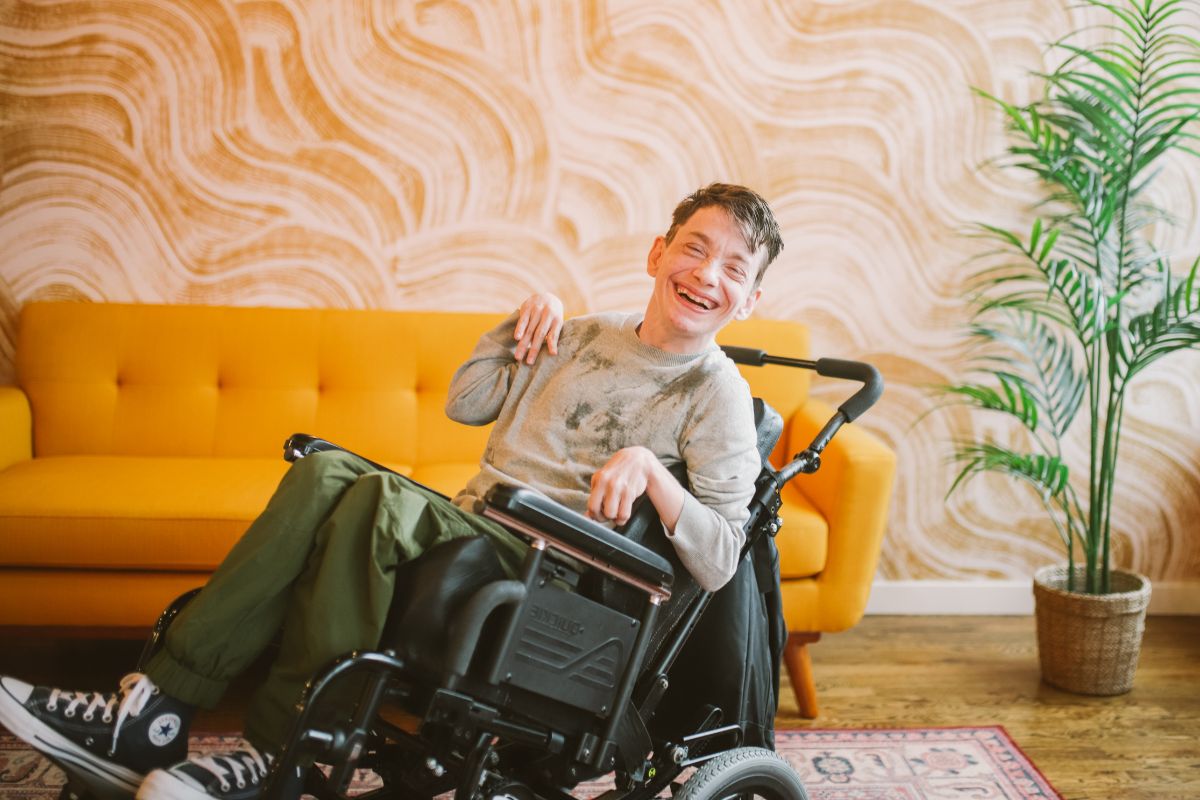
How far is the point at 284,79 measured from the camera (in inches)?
113

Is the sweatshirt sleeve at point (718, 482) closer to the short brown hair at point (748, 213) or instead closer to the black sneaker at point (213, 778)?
the short brown hair at point (748, 213)

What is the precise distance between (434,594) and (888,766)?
1329 millimetres

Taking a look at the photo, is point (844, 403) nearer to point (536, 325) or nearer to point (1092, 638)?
point (536, 325)

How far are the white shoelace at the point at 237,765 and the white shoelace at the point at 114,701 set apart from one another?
0.09 m

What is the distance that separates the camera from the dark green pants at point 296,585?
1203mm

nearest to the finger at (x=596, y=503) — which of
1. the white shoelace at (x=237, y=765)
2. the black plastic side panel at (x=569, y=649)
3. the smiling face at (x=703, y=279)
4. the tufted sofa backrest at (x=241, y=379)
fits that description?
the black plastic side panel at (x=569, y=649)

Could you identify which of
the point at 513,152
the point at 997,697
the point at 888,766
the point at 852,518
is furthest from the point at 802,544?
the point at 513,152

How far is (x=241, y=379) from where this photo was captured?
2.79 metres

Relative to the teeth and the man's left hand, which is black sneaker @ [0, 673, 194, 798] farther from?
the teeth

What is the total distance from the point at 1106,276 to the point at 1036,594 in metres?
0.85

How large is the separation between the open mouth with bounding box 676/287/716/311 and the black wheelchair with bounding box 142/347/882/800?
0.35m

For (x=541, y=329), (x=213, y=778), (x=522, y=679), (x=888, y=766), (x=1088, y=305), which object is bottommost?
(x=888, y=766)

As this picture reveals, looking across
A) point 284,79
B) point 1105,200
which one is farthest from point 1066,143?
point 284,79

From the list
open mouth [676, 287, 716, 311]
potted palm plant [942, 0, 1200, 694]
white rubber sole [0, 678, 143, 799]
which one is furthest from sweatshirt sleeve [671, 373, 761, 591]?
potted palm plant [942, 0, 1200, 694]
